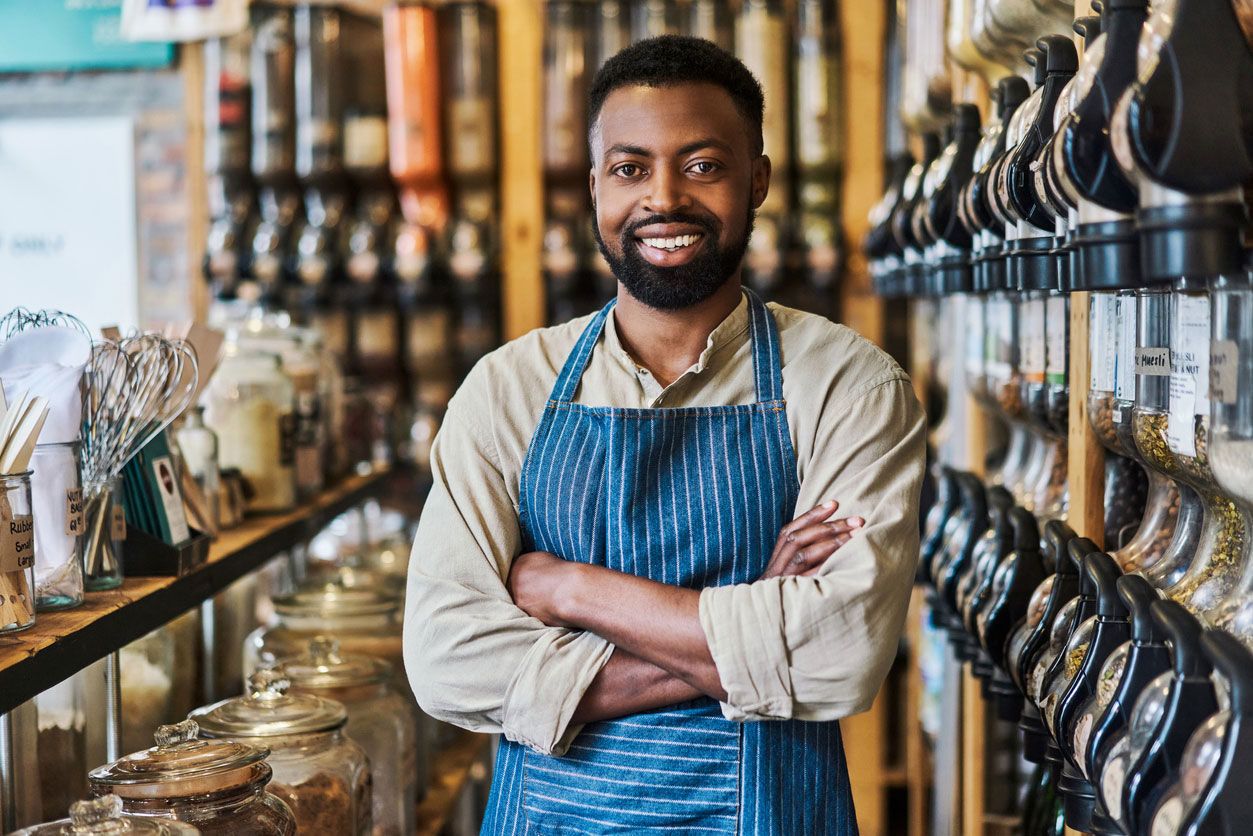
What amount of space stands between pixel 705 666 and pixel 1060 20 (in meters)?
0.82

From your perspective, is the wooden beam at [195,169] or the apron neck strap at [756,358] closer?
the apron neck strap at [756,358]

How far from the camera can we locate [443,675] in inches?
55.1

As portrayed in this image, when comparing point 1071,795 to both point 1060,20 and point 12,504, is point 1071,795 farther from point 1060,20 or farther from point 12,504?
point 12,504

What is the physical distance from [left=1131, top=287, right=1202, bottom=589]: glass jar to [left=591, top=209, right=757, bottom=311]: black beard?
0.44 metres

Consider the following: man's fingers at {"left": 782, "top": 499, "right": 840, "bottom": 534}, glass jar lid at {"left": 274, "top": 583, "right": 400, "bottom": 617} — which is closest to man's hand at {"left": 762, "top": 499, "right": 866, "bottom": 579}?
man's fingers at {"left": 782, "top": 499, "right": 840, "bottom": 534}

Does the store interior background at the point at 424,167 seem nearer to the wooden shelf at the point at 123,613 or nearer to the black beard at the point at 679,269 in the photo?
the wooden shelf at the point at 123,613

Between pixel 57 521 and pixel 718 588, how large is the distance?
730 mm

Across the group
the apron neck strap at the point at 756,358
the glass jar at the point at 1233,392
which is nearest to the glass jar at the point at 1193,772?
the glass jar at the point at 1233,392

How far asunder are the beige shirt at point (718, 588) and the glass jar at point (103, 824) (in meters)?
0.31

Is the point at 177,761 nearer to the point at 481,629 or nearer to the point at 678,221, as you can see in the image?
the point at 481,629

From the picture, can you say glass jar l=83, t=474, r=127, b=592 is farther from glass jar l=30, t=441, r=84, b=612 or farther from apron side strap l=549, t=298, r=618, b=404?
apron side strap l=549, t=298, r=618, b=404

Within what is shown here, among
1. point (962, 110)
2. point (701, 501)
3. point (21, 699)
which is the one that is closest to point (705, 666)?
point (701, 501)

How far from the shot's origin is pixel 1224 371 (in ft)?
2.85

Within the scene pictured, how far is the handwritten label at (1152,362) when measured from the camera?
1067 millimetres
